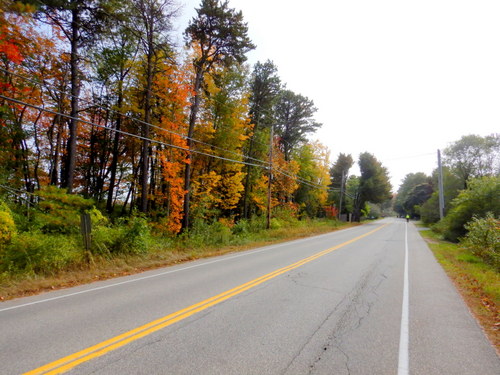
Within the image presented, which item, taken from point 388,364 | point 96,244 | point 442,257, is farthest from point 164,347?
point 442,257

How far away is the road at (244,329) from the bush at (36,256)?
1618 millimetres

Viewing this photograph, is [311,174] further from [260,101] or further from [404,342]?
[404,342]

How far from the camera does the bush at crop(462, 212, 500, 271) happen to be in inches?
407

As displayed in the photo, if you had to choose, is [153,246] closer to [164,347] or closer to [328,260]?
[328,260]

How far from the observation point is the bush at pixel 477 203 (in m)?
16.5

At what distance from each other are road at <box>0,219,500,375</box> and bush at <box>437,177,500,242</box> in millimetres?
13936

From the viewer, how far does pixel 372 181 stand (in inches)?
1853

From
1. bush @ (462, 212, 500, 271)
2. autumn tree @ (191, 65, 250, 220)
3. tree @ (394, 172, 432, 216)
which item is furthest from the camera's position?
tree @ (394, 172, 432, 216)

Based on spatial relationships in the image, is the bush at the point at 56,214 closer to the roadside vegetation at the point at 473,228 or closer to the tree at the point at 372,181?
the roadside vegetation at the point at 473,228

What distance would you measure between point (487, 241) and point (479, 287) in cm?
614

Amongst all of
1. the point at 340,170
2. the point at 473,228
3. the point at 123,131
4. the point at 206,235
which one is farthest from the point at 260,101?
the point at 340,170

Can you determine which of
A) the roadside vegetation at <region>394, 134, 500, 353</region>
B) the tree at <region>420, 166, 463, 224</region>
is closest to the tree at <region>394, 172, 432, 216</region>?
the tree at <region>420, 166, 463, 224</region>

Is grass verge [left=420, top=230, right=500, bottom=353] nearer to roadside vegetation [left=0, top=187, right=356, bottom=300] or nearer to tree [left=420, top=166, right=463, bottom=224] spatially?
roadside vegetation [left=0, top=187, right=356, bottom=300]

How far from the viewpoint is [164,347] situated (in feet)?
11.4
